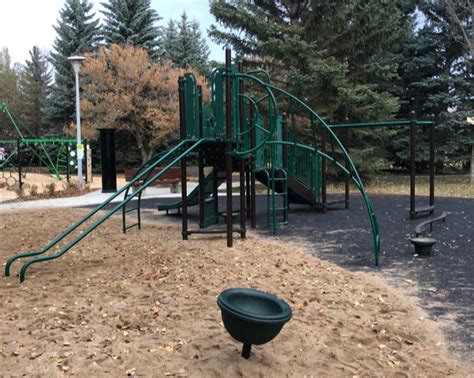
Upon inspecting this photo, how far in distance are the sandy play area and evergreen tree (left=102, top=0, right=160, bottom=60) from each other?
25875 mm

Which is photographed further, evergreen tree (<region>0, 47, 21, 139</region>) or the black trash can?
evergreen tree (<region>0, 47, 21, 139</region>)

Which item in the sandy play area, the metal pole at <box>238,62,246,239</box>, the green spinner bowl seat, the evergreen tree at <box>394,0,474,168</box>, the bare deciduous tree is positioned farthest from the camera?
the bare deciduous tree

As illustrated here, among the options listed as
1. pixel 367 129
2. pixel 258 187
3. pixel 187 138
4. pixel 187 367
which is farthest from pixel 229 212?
pixel 367 129

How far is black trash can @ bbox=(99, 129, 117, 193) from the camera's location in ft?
54.6

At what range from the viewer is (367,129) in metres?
18.3

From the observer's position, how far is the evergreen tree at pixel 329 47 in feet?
55.2

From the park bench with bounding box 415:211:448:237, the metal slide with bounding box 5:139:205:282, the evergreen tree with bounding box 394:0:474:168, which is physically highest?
the evergreen tree with bounding box 394:0:474:168

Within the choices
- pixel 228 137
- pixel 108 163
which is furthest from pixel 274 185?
pixel 108 163

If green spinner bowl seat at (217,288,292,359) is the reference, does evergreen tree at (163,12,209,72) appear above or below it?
above

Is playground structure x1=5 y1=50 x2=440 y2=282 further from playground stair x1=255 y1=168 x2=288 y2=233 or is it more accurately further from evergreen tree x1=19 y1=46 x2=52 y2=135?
evergreen tree x1=19 y1=46 x2=52 y2=135

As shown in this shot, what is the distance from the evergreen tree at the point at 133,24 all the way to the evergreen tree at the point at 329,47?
11985 millimetres

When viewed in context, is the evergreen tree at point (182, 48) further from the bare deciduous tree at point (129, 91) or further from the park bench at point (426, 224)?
the park bench at point (426, 224)

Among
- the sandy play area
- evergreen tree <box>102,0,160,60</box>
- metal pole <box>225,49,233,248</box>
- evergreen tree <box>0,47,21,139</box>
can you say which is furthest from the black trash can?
evergreen tree <box>0,47,21,139</box>

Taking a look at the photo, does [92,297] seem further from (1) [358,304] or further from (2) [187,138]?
(2) [187,138]
